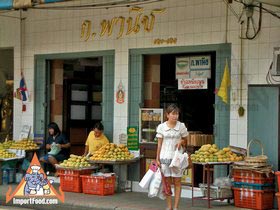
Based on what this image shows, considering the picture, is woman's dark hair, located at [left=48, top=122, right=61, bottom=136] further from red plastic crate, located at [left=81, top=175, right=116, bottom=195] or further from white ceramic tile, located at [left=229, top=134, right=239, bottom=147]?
white ceramic tile, located at [left=229, top=134, right=239, bottom=147]

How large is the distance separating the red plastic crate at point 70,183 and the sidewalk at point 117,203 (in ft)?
1.24

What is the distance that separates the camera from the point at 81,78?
54.9ft

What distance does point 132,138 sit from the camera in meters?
14.4

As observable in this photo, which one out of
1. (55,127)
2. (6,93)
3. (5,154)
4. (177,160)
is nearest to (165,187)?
(177,160)

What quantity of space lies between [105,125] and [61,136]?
53.8 inches

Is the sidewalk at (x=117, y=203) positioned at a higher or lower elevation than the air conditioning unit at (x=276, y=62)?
lower

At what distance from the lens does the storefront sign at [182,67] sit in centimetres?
1395

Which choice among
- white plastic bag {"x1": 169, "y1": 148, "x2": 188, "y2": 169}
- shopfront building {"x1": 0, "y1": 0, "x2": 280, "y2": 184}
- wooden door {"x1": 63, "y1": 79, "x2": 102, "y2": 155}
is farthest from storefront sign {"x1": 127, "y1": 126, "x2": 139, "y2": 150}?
white plastic bag {"x1": 169, "y1": 148, "x2": 188, "y2": 169}

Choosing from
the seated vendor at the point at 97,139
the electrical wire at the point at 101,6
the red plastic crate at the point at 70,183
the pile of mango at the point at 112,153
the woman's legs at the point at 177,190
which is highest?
the electrical wire at the point at 101,6

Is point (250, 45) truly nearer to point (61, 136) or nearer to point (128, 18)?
point (128, 18)

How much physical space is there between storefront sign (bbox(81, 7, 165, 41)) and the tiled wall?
88mm

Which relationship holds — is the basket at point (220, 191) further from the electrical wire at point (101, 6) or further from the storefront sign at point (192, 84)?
the electrical wire at point (101, 6)

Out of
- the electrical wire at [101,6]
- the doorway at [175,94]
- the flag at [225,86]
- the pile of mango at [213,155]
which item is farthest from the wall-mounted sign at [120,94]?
the pile of mango at [213,155]

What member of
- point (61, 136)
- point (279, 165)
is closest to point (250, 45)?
point (279, 165)
